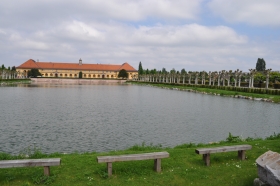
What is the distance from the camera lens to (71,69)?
10862 centimetres

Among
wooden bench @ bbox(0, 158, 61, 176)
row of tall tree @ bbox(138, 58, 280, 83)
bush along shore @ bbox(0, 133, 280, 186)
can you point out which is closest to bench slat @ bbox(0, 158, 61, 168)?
wooden bench @ bbox(0, 158, 61, 176)

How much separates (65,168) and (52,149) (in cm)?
409

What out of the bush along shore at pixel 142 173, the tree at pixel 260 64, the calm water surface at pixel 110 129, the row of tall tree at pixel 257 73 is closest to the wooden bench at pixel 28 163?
the bush along shore at pixel 142 173

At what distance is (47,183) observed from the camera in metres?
5.21

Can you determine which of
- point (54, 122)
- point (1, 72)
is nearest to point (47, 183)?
point (54, 122)

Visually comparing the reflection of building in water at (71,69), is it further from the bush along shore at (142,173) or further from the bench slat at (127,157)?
the bench slat at (127,157)

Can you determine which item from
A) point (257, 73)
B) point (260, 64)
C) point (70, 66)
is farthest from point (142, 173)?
point (70, 66)

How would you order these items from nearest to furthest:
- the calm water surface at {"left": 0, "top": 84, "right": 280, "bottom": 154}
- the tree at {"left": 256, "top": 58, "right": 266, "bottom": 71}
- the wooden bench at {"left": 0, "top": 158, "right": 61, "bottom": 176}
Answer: the wooden bench at {"left": 0, "top": 158, "right": 61, "bottom": 176}, the calm water surface at {"left": 0, "top": 84, "right": 280, "bottom": 154}, the tree at {"left": 256, "top": 58, "right": 266, "bottom": 71}

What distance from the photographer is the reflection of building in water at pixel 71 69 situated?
10450cm

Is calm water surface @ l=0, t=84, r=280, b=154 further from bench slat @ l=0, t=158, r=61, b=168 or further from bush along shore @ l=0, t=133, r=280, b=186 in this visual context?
bench slat @ l=0, t=158, r=61, b=168

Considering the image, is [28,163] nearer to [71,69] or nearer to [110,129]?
[110,129]

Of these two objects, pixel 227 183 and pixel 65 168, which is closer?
pixel 227 183

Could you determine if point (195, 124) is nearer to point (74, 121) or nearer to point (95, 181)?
point (74, 121)

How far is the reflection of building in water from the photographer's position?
104500 millimetres
